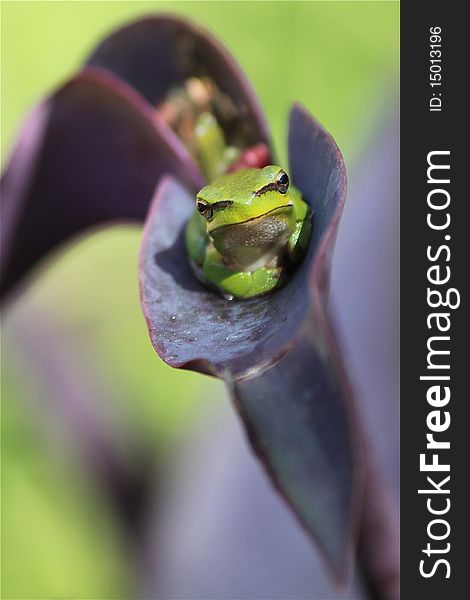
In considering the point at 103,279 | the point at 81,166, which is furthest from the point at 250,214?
the point at 103,279

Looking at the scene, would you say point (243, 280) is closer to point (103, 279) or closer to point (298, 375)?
point (298, 375)

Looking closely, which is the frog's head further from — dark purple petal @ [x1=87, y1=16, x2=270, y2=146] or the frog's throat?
dark purple petal @ [x1=87, y1=16, x2=270, y2=146]

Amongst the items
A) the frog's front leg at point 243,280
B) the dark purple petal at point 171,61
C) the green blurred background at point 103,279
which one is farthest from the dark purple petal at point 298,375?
the green blurred background at point 103,279

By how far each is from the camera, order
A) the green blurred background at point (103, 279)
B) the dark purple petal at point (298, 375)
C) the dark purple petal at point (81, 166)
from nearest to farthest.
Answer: the dark purple petal at point (298, 375)
the dark purple petal at point (81, 166)
the green blurred background at point (103, 279)

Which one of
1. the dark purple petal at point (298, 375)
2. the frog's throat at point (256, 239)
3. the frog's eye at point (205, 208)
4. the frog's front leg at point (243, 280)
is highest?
the frog's eye at point (205, 208)

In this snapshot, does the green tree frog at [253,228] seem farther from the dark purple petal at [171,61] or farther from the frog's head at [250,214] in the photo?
the dark purple petal at [171,61]

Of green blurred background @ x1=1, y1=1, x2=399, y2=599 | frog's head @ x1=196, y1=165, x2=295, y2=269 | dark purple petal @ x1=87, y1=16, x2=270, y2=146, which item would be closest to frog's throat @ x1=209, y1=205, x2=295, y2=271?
frog's head @ x1=196, y1=165, x2=295, y2=269

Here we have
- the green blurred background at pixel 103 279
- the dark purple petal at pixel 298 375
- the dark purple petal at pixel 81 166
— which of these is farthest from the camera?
→ the green blurred background at pixel 103 279

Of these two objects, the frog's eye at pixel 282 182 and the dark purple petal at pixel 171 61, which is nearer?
the frog's eye at pixel 282 182
